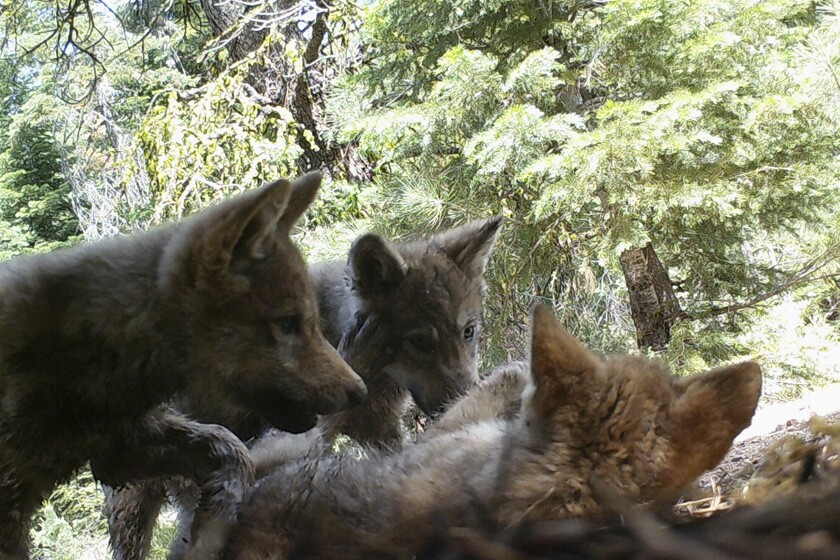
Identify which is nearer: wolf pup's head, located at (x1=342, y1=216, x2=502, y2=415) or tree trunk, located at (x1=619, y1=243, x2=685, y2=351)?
wolf pup's head, located at (x1=342, y1=216, x2=502, y2=415)

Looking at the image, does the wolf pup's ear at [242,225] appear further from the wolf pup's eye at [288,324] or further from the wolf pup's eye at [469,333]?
the wolf pup's eye at [469,333]

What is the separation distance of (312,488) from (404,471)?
0.18 metres

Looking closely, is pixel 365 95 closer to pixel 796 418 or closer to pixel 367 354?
pixel 367 354

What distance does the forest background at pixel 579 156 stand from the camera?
4.27m

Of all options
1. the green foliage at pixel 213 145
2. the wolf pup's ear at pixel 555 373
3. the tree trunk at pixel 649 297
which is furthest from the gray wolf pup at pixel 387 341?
the green foliage at pixel 213 145

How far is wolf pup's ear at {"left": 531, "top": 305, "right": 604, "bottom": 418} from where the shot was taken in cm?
133

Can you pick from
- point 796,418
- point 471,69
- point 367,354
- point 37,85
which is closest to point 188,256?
point 367,354

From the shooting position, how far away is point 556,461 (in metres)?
1.28

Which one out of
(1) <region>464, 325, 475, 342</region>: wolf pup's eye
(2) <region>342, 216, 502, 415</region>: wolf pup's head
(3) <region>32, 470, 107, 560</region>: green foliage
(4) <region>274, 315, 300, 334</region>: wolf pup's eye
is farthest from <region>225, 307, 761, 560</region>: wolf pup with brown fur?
(3) <region>32, 470, 107, 560</region>: green foliage

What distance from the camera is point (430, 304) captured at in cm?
265

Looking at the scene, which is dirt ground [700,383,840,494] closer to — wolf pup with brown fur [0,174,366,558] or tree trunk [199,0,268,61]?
wolf pup with brown fur [0,174,366,558]

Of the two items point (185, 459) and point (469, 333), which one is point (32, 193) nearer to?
point (469, 333)

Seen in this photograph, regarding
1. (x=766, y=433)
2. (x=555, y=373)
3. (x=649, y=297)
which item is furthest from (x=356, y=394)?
(x=649, y=297)

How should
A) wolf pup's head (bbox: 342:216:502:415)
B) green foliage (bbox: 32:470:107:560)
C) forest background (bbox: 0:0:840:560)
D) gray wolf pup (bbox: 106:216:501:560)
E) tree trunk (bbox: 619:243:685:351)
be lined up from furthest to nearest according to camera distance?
tree trunk (bbox: 619:243:685:351)
forest background (bbox: 0:0:840:560)
green foliage (bbox: 32:470:107:560)
wolf pup's head (bbox: 342:216:502:415)
gray wolf pup (bbox: 106:216:501:560)
